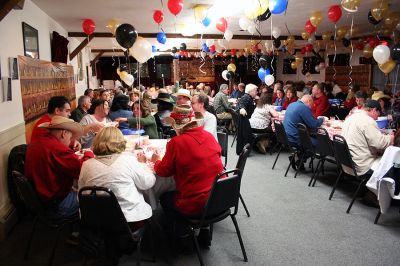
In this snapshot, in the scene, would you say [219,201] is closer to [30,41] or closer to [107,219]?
[107,219]

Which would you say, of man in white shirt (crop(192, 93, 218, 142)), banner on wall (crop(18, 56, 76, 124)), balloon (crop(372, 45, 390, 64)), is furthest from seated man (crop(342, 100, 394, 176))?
banner on wall (crop(18, 56, 76, 124))

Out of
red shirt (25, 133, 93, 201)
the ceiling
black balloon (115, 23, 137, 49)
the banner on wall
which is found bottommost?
red shirt (25, 133, 93, 201)

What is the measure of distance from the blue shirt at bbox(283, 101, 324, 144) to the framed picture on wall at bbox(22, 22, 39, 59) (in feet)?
13.4

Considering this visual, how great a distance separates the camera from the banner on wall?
4277mm

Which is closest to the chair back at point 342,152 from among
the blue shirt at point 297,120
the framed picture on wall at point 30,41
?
the blue shirt at point 297,120

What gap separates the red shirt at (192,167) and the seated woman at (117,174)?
0.23m

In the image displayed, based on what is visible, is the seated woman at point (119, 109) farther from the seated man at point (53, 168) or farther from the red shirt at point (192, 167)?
the red shirt at point (192, 167)

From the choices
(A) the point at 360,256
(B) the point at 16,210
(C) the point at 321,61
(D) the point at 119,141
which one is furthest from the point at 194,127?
(C) the point at 321,61

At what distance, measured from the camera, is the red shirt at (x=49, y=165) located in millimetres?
2500

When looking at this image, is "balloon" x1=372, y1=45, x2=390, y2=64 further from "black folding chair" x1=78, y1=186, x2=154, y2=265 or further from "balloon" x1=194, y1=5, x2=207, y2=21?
"black folding chair" x1=78, y1=186, x2=154, y2=265

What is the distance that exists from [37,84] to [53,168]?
2.87 m

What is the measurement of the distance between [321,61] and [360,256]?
425 inches

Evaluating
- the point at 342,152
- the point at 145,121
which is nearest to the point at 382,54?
the point at 342,152

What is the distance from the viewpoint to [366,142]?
3.54 metres
